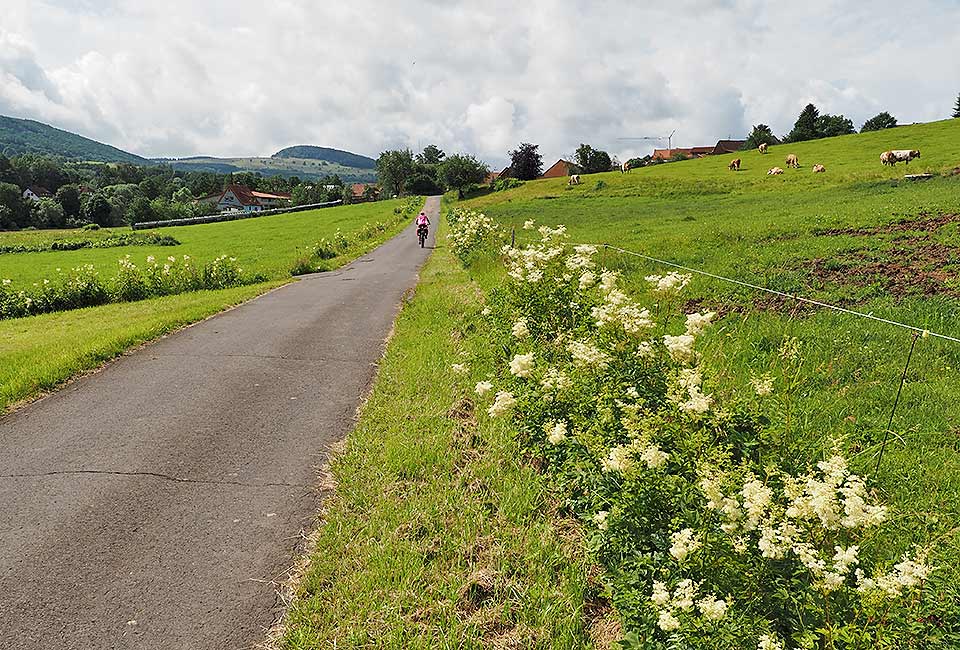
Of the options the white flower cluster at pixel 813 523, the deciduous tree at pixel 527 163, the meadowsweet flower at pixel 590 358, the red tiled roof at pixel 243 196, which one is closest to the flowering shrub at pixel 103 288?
the meadowsweet flower at pixel 590 358

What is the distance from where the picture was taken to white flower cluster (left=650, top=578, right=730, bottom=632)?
229cm

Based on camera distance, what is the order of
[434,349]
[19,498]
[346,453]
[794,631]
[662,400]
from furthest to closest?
[434,349] < [346,453] < [19,498] < [662,400] < [794,631]

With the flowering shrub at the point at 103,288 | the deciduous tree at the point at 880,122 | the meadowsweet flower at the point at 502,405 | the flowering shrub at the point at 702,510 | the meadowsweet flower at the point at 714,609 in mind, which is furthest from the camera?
the deciduous tree at the point at 880,122

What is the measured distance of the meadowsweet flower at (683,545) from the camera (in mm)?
2611

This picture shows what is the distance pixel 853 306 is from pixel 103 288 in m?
20.7

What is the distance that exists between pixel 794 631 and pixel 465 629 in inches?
74.6

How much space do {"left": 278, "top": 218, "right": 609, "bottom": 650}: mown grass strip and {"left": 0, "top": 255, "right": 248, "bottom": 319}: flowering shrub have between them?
14.9m

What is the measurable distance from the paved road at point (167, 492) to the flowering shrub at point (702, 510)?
2.35m

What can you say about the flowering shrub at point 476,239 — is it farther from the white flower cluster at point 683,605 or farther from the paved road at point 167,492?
the white flower cluster at point 683,605

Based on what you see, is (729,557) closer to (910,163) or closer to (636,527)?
(636,527)

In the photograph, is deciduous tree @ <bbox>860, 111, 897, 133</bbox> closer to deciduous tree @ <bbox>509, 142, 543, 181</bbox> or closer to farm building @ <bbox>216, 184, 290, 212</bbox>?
deciduous tree @ <bbox>509, 142, 543, 181</bbox>

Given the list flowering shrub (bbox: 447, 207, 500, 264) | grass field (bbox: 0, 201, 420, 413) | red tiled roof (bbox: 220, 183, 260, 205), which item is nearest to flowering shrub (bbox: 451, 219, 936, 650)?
grass field (bbox: 0, 201, 420, 413)

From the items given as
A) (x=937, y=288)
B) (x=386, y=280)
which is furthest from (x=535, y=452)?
(x=386, y=280)

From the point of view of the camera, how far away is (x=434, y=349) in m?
8.90
